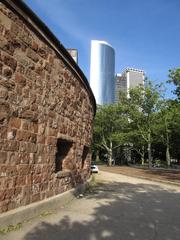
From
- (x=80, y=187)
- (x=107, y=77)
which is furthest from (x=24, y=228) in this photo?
(x=107, y=77)

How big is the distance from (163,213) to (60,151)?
3817mm

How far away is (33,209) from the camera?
7.45 metres

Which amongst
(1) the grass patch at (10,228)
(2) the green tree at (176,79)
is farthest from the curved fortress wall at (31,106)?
(2) the green tree at (176,79)

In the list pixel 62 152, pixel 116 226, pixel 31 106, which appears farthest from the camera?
pixel 62 152

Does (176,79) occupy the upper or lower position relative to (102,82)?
lower

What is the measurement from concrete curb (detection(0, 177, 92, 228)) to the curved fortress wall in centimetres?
13

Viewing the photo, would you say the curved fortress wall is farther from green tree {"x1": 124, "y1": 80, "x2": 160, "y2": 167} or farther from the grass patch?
green tree {"x1": 124, "y1": 80, "x2": 160, "y2": 167}

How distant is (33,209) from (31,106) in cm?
226

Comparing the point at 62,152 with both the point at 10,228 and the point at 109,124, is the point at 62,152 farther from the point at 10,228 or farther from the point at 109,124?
the point at 109,124

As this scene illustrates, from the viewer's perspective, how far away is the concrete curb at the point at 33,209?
635 cm

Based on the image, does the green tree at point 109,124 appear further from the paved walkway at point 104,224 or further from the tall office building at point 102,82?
the tall office building at point 102,82

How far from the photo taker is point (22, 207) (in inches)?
280

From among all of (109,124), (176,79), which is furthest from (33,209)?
(109,124)

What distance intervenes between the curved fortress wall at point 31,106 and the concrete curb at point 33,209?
0.13m
